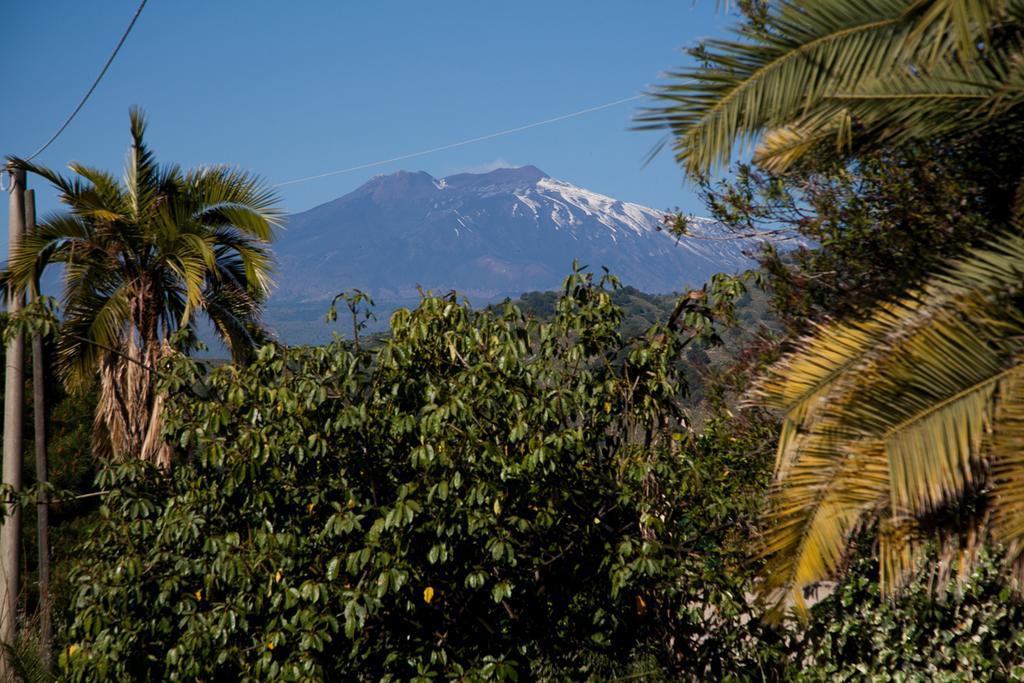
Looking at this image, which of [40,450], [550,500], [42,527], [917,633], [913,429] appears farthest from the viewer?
[40,450]

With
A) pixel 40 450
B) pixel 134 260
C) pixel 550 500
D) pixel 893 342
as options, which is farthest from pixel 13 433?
pixel 893 342

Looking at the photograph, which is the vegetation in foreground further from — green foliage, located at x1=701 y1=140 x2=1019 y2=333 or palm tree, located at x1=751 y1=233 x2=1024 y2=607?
palm tree, located at x1=751 y1=233 x2=1024 y2=607

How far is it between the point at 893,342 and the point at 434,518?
2832 mm

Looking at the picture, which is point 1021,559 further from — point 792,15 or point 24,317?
point 24,317

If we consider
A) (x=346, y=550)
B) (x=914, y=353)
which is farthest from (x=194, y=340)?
(x=914, y=353)

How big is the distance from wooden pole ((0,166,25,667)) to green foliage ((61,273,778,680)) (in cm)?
387

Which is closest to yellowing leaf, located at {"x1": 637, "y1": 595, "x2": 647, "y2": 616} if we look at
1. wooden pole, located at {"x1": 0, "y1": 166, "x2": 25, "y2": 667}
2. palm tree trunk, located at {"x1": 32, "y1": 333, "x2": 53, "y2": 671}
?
palm tree trunk, located at {"x1": 32, "y1": 333, "x2": 53, "y2": 671}

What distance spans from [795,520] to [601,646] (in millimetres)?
2713

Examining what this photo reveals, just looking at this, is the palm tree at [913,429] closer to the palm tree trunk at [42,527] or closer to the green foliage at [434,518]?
the green foliage at [434,518]

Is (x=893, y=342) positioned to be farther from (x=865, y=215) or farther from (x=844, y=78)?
(x=865, y=215)

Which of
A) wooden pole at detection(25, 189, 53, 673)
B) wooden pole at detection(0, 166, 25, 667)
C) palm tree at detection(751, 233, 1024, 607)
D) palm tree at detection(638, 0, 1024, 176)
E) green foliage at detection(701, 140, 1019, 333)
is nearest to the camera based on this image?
palm tree at detection(751, 233, 1024, 607)

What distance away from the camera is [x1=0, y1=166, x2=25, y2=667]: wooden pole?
9.86m

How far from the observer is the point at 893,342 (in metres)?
4.13

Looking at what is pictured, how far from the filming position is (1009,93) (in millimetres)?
4223
